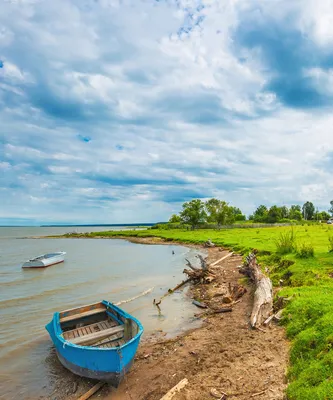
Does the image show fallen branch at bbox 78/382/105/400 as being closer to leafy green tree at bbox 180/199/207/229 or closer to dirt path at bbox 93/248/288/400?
dirt path at bbox 93/248/288/400

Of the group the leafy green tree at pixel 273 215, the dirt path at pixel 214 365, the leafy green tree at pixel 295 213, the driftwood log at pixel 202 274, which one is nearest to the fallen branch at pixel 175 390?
the dirt path at pixel 214 365

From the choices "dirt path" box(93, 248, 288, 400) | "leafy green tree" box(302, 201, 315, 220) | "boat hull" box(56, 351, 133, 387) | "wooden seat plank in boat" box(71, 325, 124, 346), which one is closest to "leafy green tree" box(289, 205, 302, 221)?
"leafy green tree" box(302, 201, 315, 220)

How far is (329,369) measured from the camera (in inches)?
260

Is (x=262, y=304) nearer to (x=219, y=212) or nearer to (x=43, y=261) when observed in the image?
(x=43, y=261)

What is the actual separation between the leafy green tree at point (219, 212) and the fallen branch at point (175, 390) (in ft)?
291

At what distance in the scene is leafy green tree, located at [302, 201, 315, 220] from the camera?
140 meters

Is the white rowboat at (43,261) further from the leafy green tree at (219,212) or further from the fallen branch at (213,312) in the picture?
the leafy green tree at (219,212)

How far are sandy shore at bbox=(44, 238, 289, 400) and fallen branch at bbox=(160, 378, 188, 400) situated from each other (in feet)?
0.37

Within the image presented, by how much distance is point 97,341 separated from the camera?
1003 centimetres

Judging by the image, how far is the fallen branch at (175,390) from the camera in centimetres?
745

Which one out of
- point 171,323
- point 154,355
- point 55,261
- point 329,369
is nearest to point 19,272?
point 55,261

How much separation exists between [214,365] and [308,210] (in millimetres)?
149532

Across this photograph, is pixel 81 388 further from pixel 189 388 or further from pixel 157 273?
pixel 157 273

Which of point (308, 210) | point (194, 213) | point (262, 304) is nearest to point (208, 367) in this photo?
point (262, 304)
